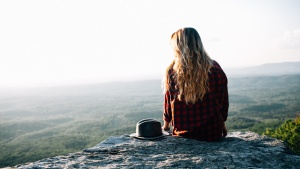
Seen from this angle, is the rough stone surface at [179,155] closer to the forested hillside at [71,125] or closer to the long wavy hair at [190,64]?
the long wavy hair at [190,64]

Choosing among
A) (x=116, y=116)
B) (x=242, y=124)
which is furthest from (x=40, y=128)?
(x=242, y=124)

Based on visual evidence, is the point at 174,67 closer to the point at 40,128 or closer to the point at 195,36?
the point at 195,36

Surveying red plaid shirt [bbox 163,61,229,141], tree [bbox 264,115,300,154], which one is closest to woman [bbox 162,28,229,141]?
red plaid shirt [bbox 163,61,229,141]

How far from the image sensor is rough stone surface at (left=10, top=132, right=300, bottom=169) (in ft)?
8.14

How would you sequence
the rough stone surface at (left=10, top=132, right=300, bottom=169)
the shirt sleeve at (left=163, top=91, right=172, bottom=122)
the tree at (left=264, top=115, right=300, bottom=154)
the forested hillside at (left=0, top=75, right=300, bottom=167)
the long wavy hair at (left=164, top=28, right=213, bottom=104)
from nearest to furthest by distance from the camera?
the rough stone surface at (left=10, top=132, right=300, bottom=169)
the long wavy hair at (left=164, top=28, right=213, bottom=104)
the shirt sleeve at (left=163, top=91, right=172, bottom=122)
the tree at (left=264, top=115, right=300, bottom=154)
the forested hillside at (left=0, top=75, right=300, bottom=167)

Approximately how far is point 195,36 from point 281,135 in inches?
Result: 1246

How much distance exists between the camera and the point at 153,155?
280 centimetres

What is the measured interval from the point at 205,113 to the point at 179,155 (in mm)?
833

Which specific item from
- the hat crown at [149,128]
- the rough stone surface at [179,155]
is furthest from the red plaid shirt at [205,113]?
the hat crown at [149,128]

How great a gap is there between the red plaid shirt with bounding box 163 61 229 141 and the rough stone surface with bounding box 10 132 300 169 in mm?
134

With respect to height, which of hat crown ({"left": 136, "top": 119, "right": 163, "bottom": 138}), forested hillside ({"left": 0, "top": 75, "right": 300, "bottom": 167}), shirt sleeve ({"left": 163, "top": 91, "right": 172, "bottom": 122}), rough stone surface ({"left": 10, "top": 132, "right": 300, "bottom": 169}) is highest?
shirt sleeve ({"left": 163, "top": 91, "right": 172, "bottom": 122})

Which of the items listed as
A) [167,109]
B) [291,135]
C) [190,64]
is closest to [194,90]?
[190,64]

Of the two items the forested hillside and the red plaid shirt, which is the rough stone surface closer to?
the red plaid shirt

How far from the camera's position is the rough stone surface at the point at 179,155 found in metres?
2.48
